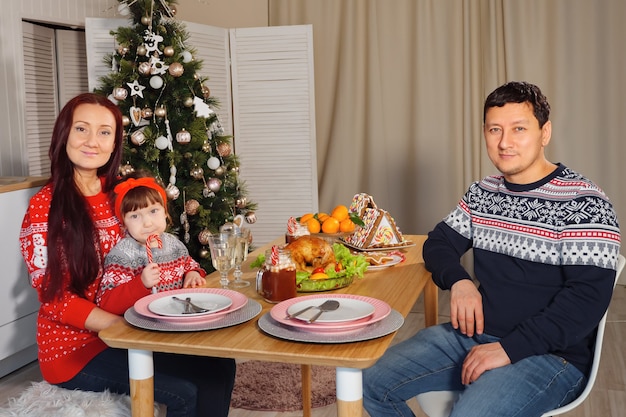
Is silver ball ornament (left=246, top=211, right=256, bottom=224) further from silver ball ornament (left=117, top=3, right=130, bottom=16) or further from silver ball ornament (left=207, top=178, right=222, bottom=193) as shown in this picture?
silver ball ornament (left=117, top=3, right=130, bottom=16)

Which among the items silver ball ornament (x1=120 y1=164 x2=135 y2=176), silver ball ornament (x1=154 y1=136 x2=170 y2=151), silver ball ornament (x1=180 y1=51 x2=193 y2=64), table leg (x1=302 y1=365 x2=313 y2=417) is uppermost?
silver ball ornament (x1=180 y1=51 x2=193 y2=64)

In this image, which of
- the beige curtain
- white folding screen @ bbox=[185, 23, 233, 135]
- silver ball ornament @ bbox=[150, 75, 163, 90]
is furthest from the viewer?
the beige curtain

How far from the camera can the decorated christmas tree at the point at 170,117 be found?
11.0ft

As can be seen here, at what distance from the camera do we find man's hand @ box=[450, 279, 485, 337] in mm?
1835

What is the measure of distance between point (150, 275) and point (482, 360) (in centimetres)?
82

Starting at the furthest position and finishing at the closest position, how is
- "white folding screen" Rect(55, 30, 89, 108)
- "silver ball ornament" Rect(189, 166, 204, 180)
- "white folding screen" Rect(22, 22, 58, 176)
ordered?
"white folding screen" Rect(55, 30, 89, 108)
"white folding screen" Rect(22, 22, 58, 176)
"silver ball ornament" Rect(189, 166, 204, 180)

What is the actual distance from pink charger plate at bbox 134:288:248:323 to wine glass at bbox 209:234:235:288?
10cm

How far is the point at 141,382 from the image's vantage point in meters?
1.56

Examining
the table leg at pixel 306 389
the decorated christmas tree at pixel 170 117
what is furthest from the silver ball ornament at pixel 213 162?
the table leg at pixel 306 389

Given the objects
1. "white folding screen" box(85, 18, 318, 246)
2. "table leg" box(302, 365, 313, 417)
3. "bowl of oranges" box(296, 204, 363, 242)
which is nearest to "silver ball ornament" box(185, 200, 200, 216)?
"bowl of oranges" box(296, 204, 363, 242)

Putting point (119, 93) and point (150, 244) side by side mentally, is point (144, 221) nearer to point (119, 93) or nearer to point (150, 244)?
point (150, 244)

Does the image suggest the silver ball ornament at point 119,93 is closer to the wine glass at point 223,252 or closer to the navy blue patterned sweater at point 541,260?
the wine glass at point 223,252

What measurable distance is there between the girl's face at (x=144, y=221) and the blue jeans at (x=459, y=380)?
2.22 ft

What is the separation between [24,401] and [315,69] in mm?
3796
